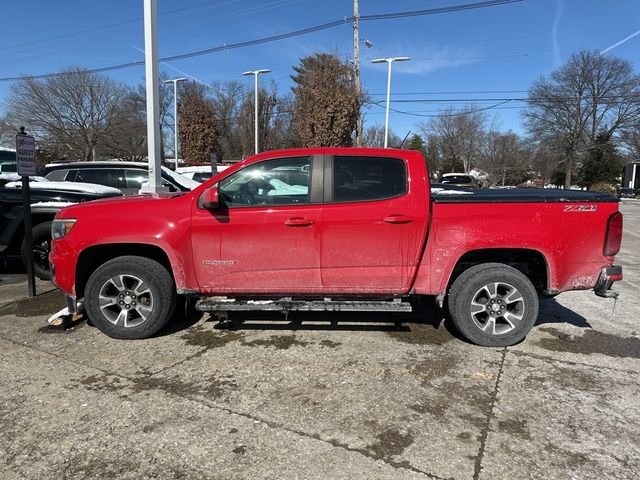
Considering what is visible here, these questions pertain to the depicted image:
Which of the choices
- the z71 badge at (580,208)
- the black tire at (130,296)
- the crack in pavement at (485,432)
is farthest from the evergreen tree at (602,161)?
the black tire at (130,296)

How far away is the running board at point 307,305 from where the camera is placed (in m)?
4.40

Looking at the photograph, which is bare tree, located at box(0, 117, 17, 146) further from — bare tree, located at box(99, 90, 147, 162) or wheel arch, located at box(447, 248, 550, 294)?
wheel arch, located at box(447, 248, 550, 294)

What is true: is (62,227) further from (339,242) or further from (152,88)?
(152,88)

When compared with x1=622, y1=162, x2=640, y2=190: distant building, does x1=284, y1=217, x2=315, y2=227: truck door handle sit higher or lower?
lower

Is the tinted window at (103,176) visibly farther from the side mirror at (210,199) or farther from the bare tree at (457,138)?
the bare tree at (457,138)

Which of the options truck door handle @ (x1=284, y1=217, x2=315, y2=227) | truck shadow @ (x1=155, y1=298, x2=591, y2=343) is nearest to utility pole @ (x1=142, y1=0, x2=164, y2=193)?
truck shadow @ (x1=155, y1=298, x2=591, y2=343)

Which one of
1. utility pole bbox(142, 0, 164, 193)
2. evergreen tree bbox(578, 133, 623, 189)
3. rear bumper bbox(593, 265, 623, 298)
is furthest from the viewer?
evergreen tree bbox(578, 133, 623, 189)

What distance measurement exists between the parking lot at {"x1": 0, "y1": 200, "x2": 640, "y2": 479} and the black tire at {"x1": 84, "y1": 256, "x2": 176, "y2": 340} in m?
0.16

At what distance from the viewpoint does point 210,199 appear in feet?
Result: 14.1

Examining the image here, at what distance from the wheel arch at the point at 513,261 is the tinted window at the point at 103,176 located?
8.07 metres

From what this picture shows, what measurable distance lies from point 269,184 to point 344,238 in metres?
0.89

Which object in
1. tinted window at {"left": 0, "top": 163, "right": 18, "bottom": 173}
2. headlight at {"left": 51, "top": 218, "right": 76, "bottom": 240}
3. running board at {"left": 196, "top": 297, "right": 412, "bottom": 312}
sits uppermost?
tinted window at {"left": 0, "top": 163, "right": 18, "bottom": 173}

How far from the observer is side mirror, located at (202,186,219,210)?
14.1ft

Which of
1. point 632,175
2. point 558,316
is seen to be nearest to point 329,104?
point 558,316
